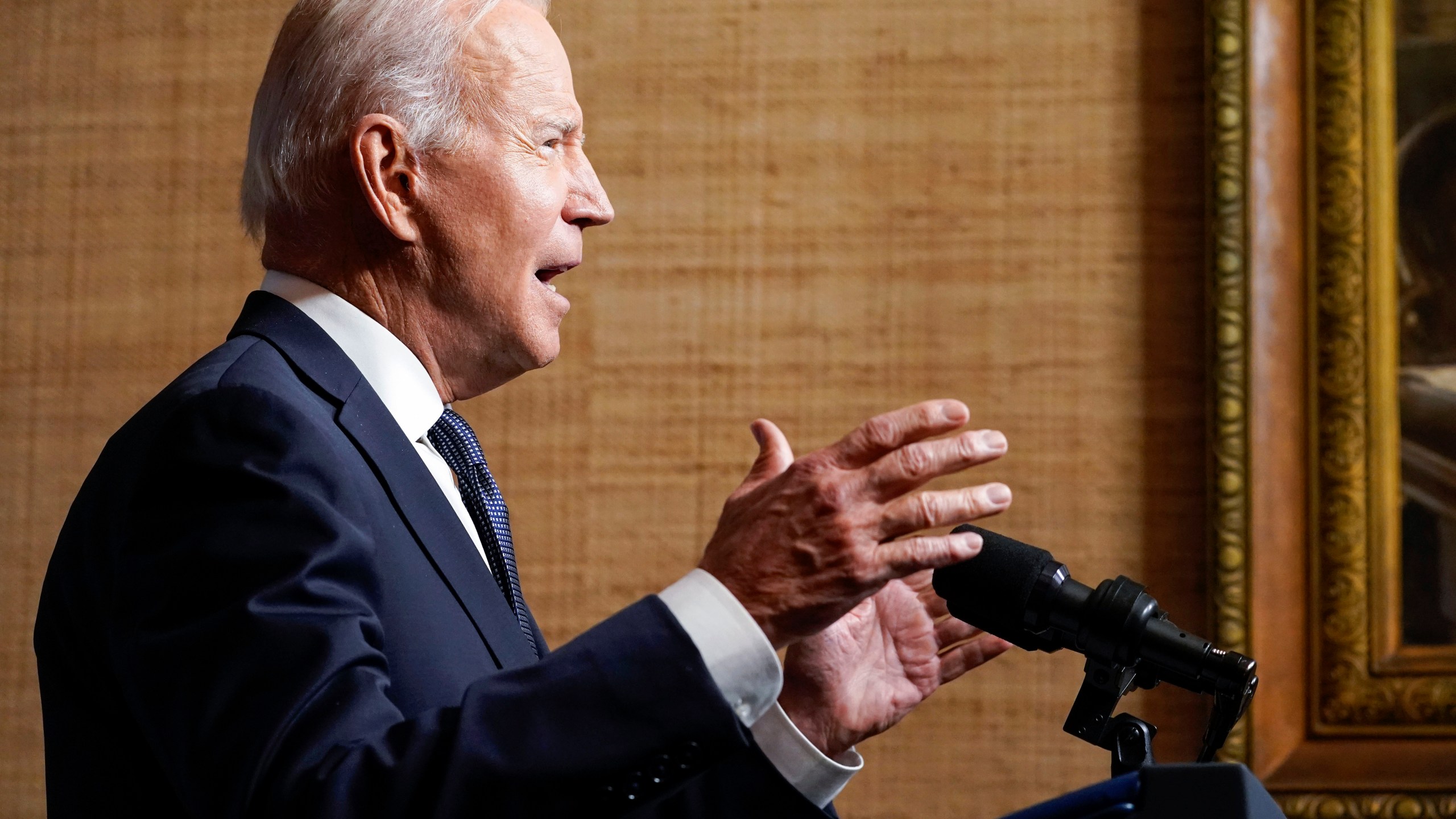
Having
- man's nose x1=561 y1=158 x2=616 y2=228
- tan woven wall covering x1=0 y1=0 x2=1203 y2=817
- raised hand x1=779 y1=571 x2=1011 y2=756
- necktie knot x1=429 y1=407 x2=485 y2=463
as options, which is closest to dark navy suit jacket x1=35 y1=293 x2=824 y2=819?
raised hand x1=779 y1=571 x2=1011 y2=756

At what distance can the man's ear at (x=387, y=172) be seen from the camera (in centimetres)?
138

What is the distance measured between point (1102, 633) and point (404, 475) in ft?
1.96

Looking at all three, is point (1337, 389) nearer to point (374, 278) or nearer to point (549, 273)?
point (549, 273)

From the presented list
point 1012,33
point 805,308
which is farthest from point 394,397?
point 1012,33

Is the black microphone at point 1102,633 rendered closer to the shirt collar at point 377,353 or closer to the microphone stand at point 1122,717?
the microphone stand at point 1122,717

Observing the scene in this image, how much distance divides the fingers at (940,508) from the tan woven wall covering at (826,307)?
3.74 ft

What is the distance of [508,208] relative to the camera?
1.44 metres

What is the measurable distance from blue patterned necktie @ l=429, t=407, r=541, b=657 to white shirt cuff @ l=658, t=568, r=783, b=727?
47cm

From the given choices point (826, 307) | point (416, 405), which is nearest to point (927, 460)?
point (416, 405)

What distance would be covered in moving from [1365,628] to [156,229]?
6.60ft

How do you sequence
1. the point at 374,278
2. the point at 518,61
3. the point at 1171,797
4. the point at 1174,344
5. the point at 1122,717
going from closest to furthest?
the point at 1171,797 → the point at 1122,717 → the point at 374,278 → the point at 518,61 → the point at 1174,344

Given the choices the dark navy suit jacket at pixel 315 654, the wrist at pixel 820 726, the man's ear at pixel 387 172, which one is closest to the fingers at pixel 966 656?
the wrist at pixel 820 726

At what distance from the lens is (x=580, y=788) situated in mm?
909

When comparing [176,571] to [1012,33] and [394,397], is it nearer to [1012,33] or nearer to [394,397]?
[394,397]
